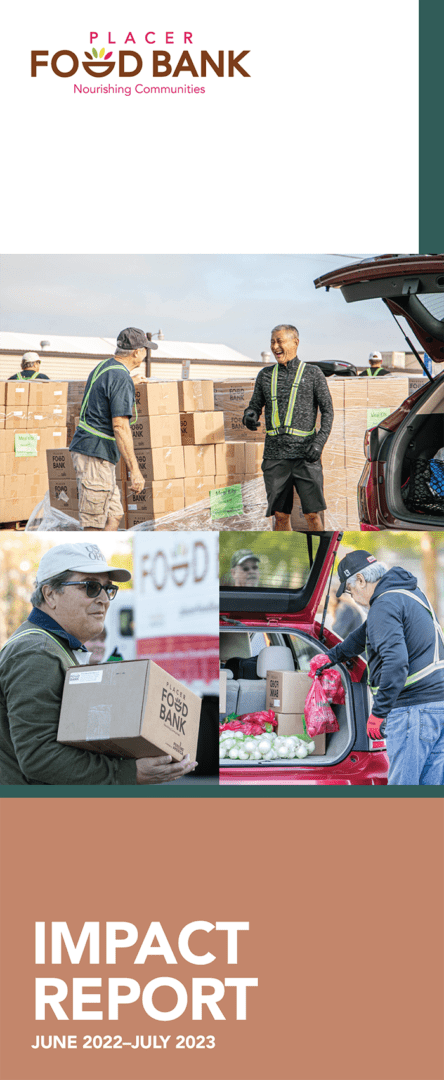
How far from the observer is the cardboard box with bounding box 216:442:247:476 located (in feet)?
26.3

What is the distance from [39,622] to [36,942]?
120 centimetres

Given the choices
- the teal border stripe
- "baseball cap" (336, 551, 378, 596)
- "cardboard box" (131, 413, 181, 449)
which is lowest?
the teal border stripe

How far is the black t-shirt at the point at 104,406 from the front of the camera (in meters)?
6.69

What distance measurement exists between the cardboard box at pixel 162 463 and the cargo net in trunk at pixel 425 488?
2.56m

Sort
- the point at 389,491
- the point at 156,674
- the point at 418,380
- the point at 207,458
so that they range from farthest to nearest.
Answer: the point at 418,380, the point at 207,458, the point at 389,491, the point at 156,674

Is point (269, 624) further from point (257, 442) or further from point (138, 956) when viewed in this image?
point (257, 442)

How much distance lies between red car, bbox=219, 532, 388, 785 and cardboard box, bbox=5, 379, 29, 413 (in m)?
4.68

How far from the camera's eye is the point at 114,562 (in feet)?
14.0

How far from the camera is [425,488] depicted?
5.50 meters

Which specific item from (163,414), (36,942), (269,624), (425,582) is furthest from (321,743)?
(163,414)

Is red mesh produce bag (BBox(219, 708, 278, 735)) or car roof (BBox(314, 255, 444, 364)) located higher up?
car roof (BBox(314, 255, 444, 364))

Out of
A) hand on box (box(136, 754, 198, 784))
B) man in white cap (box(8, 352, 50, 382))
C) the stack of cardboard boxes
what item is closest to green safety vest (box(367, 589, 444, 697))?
hand on box (box(136, 754, 198, 784))

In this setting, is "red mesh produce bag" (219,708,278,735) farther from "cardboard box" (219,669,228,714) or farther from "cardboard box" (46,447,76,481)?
"cardboard box" (46,447,76,481)

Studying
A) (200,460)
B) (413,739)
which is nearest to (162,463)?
(200,460)
